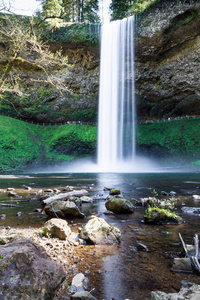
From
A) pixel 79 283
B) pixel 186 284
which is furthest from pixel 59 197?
pixel 186 284

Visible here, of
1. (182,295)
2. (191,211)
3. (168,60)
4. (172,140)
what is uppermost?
(168,60)

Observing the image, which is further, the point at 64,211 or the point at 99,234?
the point at 64,211

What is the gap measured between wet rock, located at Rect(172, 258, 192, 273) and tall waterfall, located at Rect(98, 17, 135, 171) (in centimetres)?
2435

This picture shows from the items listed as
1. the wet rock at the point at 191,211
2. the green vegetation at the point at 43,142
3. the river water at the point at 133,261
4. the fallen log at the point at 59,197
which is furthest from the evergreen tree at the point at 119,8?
the river water at the point at 133,261

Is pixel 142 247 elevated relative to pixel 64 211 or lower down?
lower down

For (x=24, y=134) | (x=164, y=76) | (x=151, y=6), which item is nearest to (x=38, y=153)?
(x=24, y=134)

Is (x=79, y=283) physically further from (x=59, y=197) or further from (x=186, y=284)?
(x=59, y=197)

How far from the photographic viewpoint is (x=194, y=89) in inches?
1077

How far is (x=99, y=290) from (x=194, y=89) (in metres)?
30.2

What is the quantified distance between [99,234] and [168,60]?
29.1 metres

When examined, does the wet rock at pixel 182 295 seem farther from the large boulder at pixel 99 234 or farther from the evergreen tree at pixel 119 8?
the evergreen tree at pixel 119 8

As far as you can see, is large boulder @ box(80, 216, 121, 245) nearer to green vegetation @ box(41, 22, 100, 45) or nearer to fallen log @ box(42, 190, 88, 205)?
fallen log @ box(42, 190, 88, 205)

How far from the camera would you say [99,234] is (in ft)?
10.3

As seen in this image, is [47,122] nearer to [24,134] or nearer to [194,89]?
[24,134]
